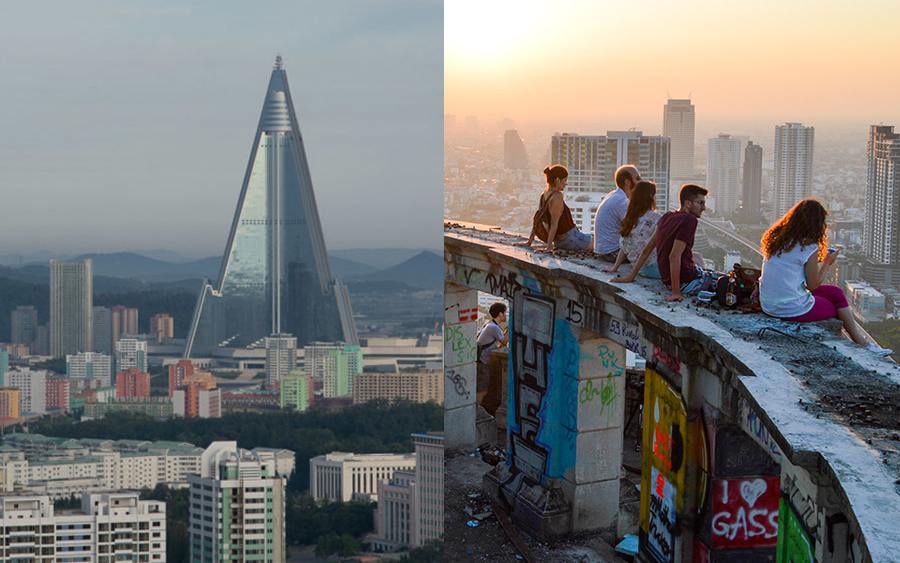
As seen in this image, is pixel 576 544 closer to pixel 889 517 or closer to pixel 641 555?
pixel 641 555

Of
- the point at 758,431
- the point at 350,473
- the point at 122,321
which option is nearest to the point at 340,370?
the point at 350,473

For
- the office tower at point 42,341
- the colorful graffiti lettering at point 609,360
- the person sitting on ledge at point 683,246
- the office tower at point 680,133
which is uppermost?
the office tower at point 680,133

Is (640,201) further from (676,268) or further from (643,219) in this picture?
(676,268)

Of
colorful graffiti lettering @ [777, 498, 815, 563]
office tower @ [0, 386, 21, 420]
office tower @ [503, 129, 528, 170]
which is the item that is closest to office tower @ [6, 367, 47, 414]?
office tower @ [0, 386, 21, 420]

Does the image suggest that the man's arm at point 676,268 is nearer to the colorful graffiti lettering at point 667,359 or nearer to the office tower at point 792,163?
the colorful graffiti lettering at point 667,359

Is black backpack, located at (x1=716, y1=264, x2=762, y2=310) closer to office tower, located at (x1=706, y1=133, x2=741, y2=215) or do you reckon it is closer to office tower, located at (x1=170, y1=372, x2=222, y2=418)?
office tower, located at (x1=706, y1=133, x2=741, y2=215)

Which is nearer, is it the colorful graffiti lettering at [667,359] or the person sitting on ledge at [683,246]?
the colorful graffiti lettering at [667,359]

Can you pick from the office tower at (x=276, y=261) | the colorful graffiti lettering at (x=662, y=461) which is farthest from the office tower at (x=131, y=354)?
the colorful graffiti lettering at (x=662, y=461)
